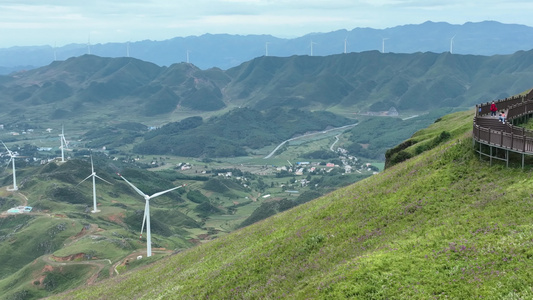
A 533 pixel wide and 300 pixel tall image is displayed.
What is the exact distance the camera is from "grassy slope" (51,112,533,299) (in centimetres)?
2655

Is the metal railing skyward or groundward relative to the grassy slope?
skyward

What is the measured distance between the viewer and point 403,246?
31.3m

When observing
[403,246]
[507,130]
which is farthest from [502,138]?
[403,246]

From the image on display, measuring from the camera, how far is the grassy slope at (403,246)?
26547mm

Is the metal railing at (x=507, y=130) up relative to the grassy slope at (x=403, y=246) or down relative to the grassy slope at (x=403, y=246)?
up

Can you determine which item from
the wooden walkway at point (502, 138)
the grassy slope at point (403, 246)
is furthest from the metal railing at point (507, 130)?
the grassy slope at point (403, 246)

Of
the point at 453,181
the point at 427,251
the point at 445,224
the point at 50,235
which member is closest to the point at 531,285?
the point at 427,251

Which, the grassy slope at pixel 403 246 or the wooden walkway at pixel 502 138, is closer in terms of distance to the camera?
the grassy slope at pixel 403 246

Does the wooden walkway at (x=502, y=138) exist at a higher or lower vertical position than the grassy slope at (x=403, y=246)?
higher

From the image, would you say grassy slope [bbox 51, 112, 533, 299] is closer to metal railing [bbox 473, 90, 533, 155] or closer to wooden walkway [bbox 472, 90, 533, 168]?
wooden walkway [bbox 472, 90, 533, 168]

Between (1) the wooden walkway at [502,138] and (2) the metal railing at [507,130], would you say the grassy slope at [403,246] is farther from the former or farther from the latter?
(2) the metal railing at [507,130]

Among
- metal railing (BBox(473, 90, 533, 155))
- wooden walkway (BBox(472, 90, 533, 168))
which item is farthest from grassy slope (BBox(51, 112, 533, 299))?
metal railing (BBox(473, 90, 533, 155))

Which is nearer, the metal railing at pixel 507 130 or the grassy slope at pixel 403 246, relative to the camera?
the grassy slope at pixel 403 246

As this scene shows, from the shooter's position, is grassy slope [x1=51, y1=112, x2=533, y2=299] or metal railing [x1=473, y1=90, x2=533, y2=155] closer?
grassy slope [x1=51, y1=112, x2=533, y2=299]
